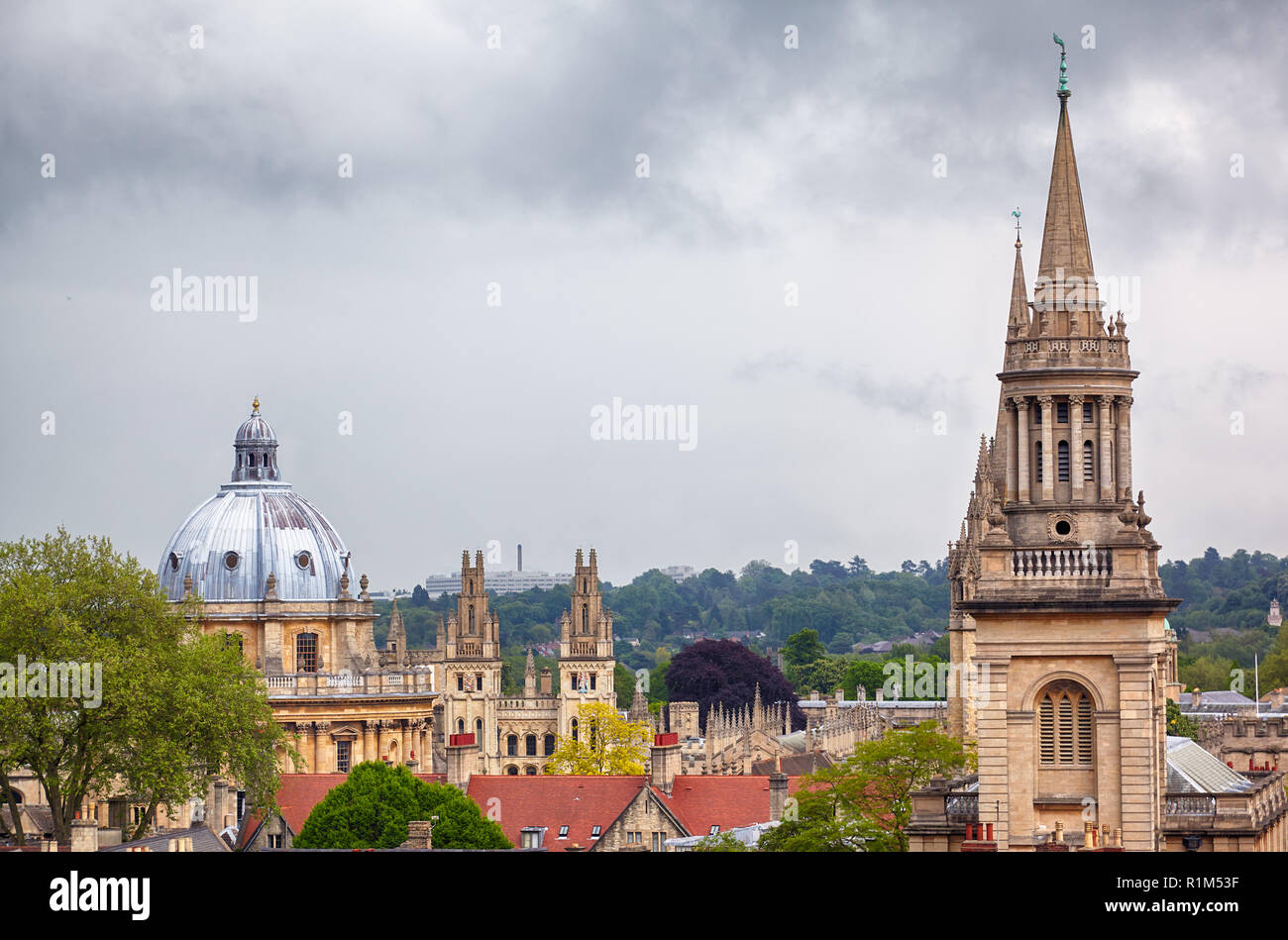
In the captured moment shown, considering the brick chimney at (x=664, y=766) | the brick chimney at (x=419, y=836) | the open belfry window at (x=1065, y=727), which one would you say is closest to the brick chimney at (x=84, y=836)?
the brick chimney at (x=419, y=836)

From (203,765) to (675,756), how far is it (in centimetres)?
1979

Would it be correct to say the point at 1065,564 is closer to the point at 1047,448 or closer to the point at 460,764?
the point at 1047,448

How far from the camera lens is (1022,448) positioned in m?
52.8

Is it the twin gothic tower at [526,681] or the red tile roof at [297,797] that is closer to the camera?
the red tile roof at [297,797]

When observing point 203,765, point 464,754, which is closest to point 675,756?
point 464,754

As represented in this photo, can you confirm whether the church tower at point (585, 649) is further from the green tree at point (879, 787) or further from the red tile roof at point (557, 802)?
the green tree at point (879, 787)

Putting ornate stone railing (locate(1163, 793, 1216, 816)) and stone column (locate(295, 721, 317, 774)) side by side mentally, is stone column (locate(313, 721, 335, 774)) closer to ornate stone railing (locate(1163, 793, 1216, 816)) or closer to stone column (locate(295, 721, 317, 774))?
stone column (locate(295, 721, 317, 774))

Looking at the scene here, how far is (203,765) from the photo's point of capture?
78.4 metres

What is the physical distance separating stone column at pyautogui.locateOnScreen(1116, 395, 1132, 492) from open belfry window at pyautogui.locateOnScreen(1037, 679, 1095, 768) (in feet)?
15.7

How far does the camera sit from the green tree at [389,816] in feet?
261

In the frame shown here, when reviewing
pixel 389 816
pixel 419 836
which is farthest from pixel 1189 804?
pixel 389 816

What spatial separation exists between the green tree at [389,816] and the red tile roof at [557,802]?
12.7 feet
